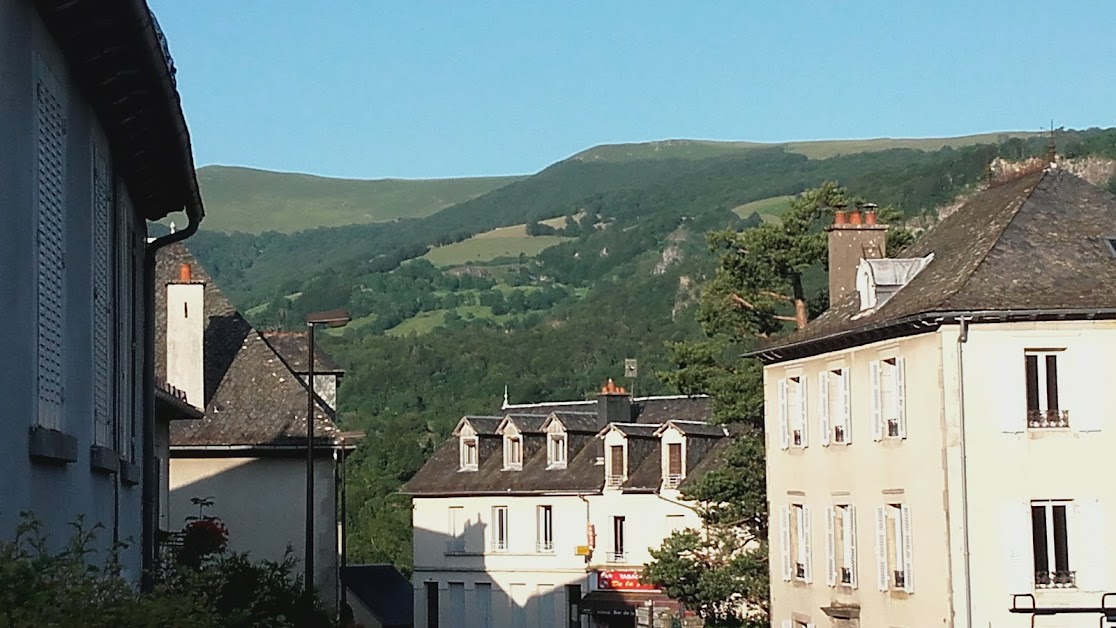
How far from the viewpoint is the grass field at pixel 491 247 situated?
181 m

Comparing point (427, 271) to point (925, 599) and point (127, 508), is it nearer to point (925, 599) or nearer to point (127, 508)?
point (925, 599)

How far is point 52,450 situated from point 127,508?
227 inches

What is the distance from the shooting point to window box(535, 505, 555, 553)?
210 feet

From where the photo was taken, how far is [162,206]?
15.2 m

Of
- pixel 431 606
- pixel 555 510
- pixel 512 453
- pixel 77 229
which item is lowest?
pixel 431 606

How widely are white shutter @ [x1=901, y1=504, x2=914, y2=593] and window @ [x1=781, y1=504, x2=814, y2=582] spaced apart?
492 cm

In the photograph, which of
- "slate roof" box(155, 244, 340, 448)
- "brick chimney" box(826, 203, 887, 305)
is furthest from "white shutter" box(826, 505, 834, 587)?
"slate roof" box(155, 244, 340, 448)

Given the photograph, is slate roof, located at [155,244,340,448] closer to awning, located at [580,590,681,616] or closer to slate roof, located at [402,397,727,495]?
awning, located at [580,590,681,616]

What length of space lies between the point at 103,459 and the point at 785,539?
31.0 m

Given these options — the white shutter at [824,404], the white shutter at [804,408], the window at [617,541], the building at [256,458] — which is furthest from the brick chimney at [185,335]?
the window at [617,541]

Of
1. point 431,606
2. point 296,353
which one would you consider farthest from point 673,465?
point 296,353

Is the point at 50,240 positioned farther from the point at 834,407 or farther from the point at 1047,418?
the point at 834,407

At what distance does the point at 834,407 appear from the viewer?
38.4 metres

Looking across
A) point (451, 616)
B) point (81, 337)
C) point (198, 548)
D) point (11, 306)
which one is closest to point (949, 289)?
point (198, 548)
